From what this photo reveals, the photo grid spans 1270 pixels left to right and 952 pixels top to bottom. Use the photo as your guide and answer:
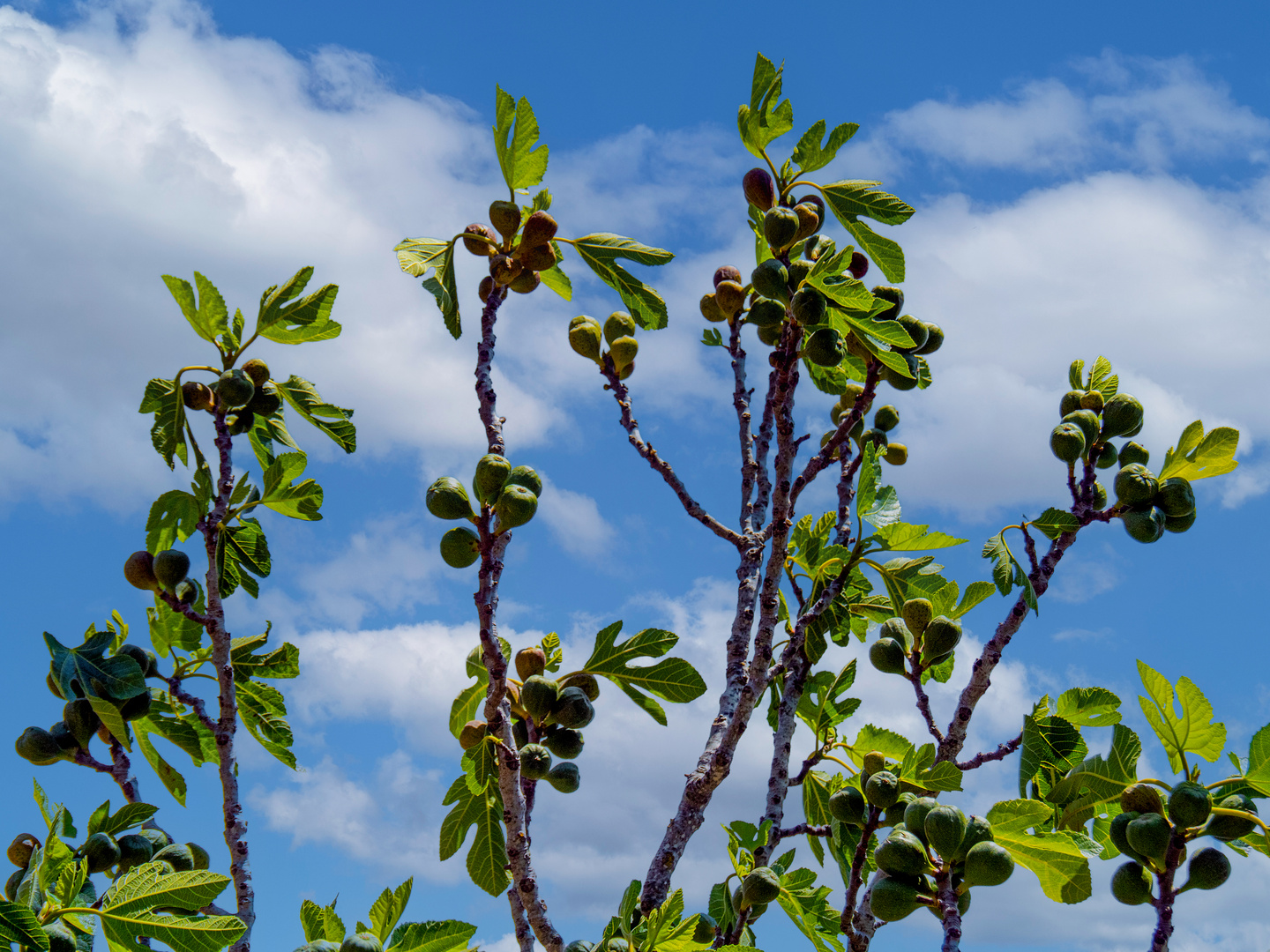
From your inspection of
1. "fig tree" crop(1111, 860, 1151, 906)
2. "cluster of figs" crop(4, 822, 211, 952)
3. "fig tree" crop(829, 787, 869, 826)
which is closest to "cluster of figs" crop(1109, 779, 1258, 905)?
"fig tree" crop(1111, 860, 1151, 906)

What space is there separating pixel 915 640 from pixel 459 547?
1.82 metres

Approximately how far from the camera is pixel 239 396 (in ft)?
11.3

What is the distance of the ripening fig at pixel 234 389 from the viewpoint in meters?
3.44

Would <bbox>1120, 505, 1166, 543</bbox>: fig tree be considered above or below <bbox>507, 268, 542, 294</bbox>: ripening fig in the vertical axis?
below

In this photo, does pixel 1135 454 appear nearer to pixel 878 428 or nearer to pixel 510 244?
pixel 878 428

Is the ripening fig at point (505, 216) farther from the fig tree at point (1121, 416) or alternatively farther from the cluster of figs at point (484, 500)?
the fig tree at point (1121, 416)

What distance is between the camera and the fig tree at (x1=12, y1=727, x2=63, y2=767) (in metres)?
3.40

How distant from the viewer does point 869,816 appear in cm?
311

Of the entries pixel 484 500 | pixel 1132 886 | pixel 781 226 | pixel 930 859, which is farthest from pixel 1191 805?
pixel 781 226

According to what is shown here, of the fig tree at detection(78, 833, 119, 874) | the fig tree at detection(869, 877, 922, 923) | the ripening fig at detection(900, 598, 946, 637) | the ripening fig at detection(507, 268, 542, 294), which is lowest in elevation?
the fig tree at detection(78, 833, 119, 874)

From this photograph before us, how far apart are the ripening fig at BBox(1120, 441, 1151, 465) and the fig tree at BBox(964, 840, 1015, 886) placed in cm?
193

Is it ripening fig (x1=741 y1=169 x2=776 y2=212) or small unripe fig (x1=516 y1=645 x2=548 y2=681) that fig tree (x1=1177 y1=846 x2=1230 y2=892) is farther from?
ripening fig (x1=741 y1=169 x2=776 y2=212)

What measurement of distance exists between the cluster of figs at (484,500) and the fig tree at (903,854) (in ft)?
4.53

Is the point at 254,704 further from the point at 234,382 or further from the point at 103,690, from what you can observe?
the point at 234,382
